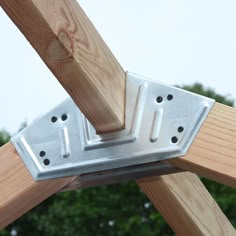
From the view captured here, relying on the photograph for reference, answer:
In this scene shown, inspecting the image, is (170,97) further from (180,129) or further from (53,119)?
(53,119)

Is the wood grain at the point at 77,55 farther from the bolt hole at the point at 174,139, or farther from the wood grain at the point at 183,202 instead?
the wood grain at the point at 183,202

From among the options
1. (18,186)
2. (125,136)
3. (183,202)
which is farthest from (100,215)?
(125,136)

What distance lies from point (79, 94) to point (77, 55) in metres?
0.08

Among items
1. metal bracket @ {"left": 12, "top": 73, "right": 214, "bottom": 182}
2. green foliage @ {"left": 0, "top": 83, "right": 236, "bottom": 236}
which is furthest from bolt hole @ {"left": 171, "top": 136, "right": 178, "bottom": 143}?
green foliage @ {"left": 0, "top": 83, "right": 236, "bottom": 236}

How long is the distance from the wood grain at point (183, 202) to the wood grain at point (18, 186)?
23cm

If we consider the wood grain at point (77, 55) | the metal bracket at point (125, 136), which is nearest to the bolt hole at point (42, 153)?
the metal bracket at point (125, 136)

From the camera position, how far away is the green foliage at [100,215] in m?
4.28

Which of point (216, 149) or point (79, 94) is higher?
point (79, 94)

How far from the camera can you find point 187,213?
66.1 inches

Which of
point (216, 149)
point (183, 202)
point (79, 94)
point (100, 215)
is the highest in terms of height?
point (79, 94)

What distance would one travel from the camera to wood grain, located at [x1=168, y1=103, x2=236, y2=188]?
1.34 m

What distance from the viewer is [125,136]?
55.2 inches

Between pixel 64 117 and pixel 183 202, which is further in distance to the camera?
pixel 183 202

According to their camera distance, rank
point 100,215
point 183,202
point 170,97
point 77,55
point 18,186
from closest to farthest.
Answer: point 77,55 < point 170,97 < point 18,186 < point 183,202 < point 100,215
